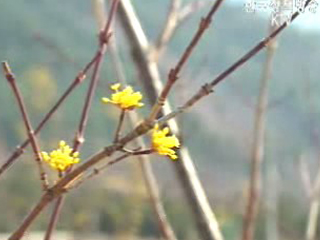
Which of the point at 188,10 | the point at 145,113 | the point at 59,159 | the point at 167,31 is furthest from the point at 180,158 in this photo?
the point at 145,113

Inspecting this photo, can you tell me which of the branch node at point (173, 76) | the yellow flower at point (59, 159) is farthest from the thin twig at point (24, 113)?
the branch node at point (173, 76)

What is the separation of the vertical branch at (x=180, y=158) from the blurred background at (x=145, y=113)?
2702 millimetres

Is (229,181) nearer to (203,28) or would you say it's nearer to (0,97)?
(0,97)

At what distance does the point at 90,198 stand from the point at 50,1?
8.72 meters

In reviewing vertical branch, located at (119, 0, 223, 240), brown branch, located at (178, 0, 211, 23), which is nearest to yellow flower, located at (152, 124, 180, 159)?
vertical branch, located at (119, 0, 223, 240)

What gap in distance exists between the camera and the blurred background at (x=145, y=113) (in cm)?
568

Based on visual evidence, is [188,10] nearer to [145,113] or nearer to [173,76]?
[173,76]

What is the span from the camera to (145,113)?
6375 mm

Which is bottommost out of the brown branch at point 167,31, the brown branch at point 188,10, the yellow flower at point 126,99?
the yellow flower at point 126,99

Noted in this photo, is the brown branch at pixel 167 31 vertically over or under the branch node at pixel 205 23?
over

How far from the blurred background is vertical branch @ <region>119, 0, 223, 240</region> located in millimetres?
2702

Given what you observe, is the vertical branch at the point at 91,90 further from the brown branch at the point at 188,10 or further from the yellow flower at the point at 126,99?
the brown branch at the point at 188,10

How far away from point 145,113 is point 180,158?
5367 millimetres

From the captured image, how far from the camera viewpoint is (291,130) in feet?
37.7
